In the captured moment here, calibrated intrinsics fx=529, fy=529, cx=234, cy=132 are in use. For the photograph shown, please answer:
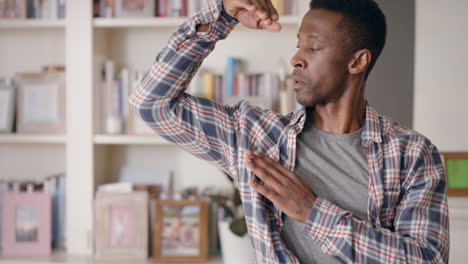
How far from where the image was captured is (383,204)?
1.19 metres

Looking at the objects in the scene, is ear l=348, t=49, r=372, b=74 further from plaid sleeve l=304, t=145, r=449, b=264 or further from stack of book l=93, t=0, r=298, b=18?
stack of book l=93, t=0, r=298, b=18

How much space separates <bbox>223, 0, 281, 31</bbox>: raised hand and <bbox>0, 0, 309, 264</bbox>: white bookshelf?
3.76 feet

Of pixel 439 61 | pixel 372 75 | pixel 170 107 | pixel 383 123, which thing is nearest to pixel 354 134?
pixel 383 123

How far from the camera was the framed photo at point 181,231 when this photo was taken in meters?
2.35

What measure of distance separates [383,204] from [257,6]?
52 cm

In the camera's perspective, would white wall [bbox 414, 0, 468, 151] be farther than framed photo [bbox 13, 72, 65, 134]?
No

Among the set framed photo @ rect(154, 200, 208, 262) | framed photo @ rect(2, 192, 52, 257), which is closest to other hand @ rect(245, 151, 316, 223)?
framed photo @ rect(154, 200, 208, 262)

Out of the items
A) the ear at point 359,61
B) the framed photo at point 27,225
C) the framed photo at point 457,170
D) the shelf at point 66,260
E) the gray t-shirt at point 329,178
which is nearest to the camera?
the gray t-shirt at point 329,178

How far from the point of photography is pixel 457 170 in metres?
2.05

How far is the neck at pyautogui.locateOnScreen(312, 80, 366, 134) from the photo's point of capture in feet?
4.26

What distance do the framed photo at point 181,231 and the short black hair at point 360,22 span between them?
126cm

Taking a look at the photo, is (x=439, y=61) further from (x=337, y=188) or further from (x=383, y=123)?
(x=337, y=188)

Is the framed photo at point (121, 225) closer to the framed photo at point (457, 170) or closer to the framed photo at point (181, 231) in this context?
the framed photo at point (181, 231)

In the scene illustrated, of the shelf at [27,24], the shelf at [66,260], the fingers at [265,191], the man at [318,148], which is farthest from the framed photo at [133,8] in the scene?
the fingers at [265,191]
